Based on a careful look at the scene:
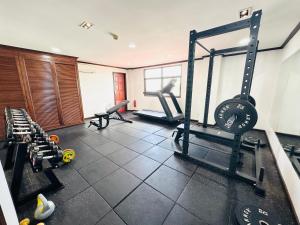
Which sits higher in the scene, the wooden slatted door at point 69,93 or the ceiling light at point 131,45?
the ceiling light at point 131,45

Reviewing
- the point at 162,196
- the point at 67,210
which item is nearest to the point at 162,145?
the point at 162,196

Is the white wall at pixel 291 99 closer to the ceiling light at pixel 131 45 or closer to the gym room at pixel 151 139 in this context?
the gym room at pixel 151 139

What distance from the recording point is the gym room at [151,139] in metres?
1.60

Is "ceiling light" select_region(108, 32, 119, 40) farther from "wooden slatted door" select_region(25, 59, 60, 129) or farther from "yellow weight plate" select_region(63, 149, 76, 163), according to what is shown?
"wooden slatted door" select_region(25, 59, 60, 129)

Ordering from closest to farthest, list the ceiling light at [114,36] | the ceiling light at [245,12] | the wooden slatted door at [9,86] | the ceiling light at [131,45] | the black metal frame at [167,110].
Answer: the ceiling light at [245,12]
the ceiling light at [114,36]
the ceiling light at [131,45]
the wooden slatted door at [9,86]
the black metal frame at [167,110]

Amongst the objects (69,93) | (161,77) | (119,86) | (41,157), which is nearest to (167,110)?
(161,77)

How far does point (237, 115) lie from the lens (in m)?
1.82

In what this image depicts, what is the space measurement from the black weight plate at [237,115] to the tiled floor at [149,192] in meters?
0.94

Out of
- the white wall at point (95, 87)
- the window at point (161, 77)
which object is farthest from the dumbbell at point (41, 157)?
the window at point (161, 77)

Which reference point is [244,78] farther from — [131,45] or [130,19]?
[131,45]

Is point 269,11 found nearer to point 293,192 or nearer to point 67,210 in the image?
point 293,192

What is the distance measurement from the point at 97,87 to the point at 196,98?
189 inches

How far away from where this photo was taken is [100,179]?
2.14 m

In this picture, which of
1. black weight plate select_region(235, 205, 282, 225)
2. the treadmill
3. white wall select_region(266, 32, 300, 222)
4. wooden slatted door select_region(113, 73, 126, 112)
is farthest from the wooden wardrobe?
white wall select_region(266, 32, 300, 222)
